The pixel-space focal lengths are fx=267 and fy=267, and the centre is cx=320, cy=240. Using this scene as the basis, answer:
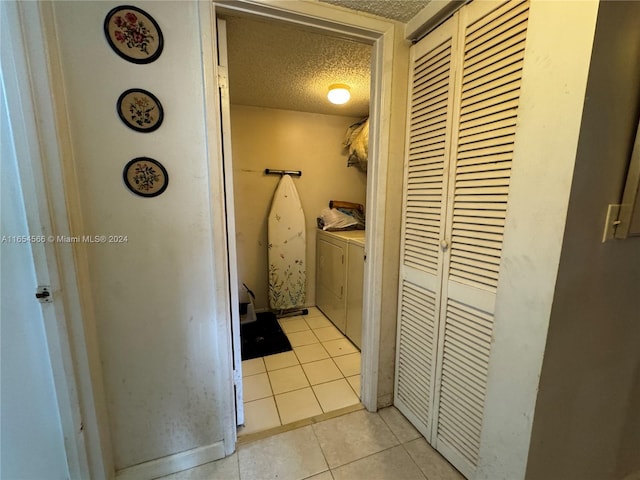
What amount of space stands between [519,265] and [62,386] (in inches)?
67.8

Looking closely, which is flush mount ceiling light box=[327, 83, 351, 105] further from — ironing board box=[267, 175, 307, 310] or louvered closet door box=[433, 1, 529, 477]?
louvered closet door box=[433, 1, 529, 477]

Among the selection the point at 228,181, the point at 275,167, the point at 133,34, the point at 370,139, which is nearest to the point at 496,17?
the point at 370,139

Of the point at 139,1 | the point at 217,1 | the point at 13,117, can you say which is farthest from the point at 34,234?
the point at 217,1

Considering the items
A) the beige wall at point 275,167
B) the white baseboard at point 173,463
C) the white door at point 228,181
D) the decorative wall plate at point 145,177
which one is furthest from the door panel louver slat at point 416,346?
the beige wall at point 275,167

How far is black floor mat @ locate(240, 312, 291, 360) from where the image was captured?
2.29 m

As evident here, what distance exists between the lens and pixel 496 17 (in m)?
0.99

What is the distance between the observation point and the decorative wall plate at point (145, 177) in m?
1.06

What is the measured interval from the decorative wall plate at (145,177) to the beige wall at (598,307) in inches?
55.0

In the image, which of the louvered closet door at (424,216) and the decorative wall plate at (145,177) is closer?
the decorative wall plate at (145,177)

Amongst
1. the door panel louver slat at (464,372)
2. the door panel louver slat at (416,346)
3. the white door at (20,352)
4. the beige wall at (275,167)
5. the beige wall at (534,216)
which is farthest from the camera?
the beige wall at (275,167)

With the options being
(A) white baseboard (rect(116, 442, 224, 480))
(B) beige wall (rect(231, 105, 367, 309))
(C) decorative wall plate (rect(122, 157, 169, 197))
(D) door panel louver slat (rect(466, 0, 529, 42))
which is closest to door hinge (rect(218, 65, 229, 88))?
(C) decorative wall plate (rect(122, 157, 169, 197))

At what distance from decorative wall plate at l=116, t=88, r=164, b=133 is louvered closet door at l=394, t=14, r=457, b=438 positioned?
1.20 m

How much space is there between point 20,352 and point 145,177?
766mm

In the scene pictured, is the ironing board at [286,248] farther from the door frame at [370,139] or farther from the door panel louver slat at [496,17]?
the door panel louver slat at [496,17]
